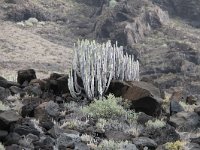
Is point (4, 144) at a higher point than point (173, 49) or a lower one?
higher

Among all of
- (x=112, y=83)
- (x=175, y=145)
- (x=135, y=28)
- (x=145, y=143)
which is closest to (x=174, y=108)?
(x=112, y=83)

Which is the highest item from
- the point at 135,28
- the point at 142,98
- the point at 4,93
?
the point at 142,98

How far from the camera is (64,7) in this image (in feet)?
195

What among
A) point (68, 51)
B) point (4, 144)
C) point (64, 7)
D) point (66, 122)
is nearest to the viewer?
point (4, 144)

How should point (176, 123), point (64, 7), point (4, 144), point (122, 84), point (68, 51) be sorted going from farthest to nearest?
point (64, 7) < point (68, 51) < point (122, 84) < point (176, 123) < point (4, 144)

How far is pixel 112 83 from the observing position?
44.0 feet

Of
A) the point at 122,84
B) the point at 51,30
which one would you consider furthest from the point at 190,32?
the point at 122,84

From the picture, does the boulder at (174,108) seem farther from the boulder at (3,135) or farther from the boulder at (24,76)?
the boulder at (3,135)

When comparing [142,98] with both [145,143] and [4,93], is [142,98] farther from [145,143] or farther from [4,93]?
[4,93]

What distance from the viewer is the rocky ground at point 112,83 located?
9.77 m

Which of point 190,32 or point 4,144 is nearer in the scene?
point 4,144

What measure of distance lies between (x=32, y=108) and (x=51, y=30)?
4153cm

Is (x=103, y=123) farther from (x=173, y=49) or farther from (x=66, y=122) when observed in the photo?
(x=173, y=49)

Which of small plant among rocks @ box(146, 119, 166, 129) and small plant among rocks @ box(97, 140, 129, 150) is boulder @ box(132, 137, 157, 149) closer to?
small plant among rocks @ box(97, 140, 129, 150)
